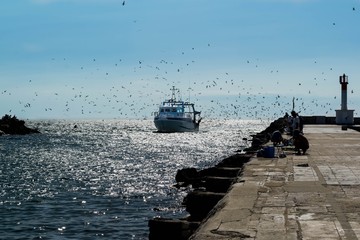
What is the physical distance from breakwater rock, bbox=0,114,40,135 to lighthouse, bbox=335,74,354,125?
79359 mm

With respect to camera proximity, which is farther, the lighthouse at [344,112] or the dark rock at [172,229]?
the lighthouse at [344,112]

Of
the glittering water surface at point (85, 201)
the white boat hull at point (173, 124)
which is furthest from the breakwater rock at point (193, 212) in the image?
the white boat hull at point (173, 124)

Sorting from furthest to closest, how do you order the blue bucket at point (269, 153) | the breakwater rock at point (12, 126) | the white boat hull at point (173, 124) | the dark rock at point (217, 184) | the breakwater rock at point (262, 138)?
the breakwater rock at point (12, 126) < the white boat hull at point (173, 124) < the breakwater rock at point (262, 138) < the blue bucket at point (269, 153) < the dark rock at point (217, 184)

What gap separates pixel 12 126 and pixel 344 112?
83661 millimetres

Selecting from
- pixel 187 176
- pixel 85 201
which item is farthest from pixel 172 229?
pixel 187 176

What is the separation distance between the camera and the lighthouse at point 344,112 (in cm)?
5409

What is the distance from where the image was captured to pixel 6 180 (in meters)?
36.4

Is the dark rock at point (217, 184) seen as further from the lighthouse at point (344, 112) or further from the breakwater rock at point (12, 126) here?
the breakwater rock at point (12, 126)

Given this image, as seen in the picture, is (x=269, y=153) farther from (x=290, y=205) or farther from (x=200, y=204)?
(x=290, y=205)

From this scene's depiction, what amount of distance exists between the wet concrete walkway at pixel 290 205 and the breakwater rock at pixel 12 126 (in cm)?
10881

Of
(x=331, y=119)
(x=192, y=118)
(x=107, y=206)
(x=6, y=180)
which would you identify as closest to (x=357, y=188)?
(x=107, y=206)

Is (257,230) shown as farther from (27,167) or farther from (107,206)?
(27,167)

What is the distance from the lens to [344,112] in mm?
54250

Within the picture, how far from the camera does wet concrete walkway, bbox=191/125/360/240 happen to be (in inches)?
353
